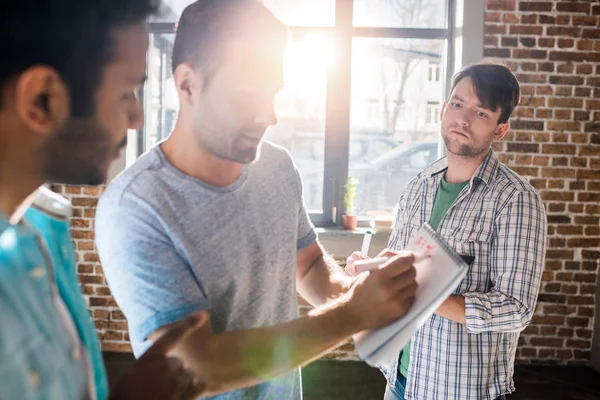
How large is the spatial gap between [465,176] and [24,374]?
63.9 inches

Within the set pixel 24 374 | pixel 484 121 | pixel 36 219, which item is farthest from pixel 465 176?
pixel 24 374

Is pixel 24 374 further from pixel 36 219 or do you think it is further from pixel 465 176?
pixel 465 176

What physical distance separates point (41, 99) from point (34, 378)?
33 cm

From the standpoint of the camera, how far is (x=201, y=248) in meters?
1.01

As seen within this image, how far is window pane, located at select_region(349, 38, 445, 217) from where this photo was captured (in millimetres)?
3758

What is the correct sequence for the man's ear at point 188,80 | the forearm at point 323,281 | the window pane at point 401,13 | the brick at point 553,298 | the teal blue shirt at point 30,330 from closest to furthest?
the teal blue shirt at point 30,330 < the man's ear at point 188,80 < the forearm at point 323,281 < the brick at point 553,298 < the window pane at point 401,13

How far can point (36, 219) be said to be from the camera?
787 millimetres

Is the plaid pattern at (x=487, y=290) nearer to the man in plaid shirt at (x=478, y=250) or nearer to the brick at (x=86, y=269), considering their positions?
the man in plaid shirt at (x=478, y=250)

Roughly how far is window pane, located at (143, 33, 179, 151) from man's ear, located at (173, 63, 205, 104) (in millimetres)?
2907

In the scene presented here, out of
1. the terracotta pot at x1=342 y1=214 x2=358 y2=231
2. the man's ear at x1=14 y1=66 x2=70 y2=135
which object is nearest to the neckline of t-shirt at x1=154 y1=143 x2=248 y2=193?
the man's ear at x1=14 y1=66 x2=70 y2=135

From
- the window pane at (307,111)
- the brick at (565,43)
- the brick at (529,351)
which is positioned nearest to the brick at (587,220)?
the brick at (529,351)

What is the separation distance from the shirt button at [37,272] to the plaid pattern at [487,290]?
1.26m

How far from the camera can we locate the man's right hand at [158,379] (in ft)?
2.20

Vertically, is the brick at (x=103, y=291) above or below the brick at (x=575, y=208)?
below
